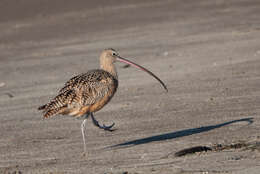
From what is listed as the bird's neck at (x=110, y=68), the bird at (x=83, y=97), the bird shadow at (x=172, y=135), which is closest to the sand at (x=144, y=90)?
the bird shadow at (x=172, y=135)

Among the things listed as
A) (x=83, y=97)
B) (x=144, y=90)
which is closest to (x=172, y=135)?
(x=83, y=97)

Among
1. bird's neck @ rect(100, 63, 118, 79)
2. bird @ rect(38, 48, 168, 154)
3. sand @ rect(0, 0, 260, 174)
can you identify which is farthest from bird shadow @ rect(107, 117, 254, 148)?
bird's neck @ rect(100, 63, 118, 79)

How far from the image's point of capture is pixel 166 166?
8.95 meters

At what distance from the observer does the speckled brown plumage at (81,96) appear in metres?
10.9

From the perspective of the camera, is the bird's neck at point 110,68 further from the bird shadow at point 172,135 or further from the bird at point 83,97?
the bird shadow at point 172,135

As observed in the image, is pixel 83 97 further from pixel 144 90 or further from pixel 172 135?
pixel 144 90

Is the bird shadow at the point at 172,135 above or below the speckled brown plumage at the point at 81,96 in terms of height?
below

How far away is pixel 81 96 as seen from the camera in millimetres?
11023

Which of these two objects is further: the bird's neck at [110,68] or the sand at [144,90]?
the bird's neck at [110,68]

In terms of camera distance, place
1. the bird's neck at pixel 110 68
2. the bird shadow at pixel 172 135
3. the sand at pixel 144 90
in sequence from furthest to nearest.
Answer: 1. the bird's neck at pixel 110 68
2. the bird shadow at pixel 172 135
3. the sand at pixel 144 90

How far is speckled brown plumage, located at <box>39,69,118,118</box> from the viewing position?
10.9 m

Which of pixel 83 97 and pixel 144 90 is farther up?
pixel 144 90

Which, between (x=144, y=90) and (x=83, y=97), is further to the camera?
(x=144, y=90)

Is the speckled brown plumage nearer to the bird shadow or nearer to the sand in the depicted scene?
the sand
